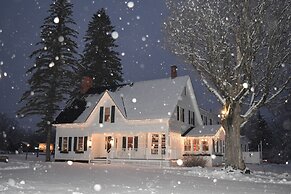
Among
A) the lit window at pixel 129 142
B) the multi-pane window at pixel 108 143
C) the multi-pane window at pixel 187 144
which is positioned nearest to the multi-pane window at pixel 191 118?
the multi-pane window at pixel 187 144

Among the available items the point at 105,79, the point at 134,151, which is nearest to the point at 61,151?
the point at 134,151

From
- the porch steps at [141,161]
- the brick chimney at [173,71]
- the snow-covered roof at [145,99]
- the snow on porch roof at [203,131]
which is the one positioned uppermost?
the brick chimney at [173,71]

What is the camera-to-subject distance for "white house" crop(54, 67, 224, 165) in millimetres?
31572

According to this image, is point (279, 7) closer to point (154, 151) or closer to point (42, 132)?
point (154, 151)

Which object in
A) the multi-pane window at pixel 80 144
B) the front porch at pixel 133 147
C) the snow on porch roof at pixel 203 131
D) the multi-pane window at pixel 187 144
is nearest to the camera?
the front porch at pixel 133 147

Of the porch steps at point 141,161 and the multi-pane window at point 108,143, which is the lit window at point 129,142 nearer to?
the porch steps at point 141,161

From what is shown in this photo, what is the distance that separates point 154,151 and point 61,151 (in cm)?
1020

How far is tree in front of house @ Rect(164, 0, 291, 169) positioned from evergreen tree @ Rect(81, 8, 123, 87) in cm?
2658

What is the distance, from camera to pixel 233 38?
2117 cm

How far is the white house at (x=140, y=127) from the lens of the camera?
3157 cm

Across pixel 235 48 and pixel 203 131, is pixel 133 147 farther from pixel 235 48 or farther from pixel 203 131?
pixel 235 48

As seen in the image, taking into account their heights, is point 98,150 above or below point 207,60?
below

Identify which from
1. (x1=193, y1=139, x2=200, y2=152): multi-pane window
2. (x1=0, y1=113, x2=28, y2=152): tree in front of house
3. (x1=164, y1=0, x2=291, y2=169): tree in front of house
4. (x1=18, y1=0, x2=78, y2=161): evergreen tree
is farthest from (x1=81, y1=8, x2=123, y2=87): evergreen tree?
(x1=0, y1=113, x2=28, y2=152): tree in front of house

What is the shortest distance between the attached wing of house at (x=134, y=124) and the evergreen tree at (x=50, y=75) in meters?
1.85
